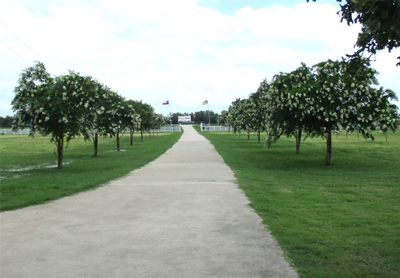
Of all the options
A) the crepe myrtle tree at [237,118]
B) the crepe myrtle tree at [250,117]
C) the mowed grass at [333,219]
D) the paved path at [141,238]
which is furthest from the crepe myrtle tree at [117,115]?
the paved path at [141,238]

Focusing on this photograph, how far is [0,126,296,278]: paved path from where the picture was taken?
Result: 5.87 metres

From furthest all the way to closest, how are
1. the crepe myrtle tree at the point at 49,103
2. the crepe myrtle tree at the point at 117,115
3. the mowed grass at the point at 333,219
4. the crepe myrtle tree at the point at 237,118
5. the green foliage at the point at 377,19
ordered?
the crepe myrtle tree at the point at 237,118 < the crepe myrtle tree at the point at 117,115 < the crepe myrtle tree at the point at 49,103 < the mowed grass at the point at 333,219 < the green foliage at the point at 377,19

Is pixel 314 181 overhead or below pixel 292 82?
below

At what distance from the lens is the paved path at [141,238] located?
587cm

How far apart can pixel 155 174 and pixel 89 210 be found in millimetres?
7411

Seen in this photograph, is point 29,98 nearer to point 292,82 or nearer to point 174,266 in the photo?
point 292,82

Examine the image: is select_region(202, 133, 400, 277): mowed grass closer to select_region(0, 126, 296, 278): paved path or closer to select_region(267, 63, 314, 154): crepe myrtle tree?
select_region(0, 126, 296, 278): paved path

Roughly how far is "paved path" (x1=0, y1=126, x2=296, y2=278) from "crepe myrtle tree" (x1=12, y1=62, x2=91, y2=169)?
8.45 m

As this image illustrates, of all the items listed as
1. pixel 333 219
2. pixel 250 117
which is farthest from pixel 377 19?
pixel 250 117

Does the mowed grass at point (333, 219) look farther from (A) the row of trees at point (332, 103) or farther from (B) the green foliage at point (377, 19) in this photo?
(A) the row of trees at point (332, 103)

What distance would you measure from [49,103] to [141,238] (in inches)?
542

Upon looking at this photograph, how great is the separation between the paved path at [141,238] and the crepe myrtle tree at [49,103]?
8.45m

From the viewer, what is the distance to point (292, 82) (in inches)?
869

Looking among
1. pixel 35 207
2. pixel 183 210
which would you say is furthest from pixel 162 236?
pixel 35 207
